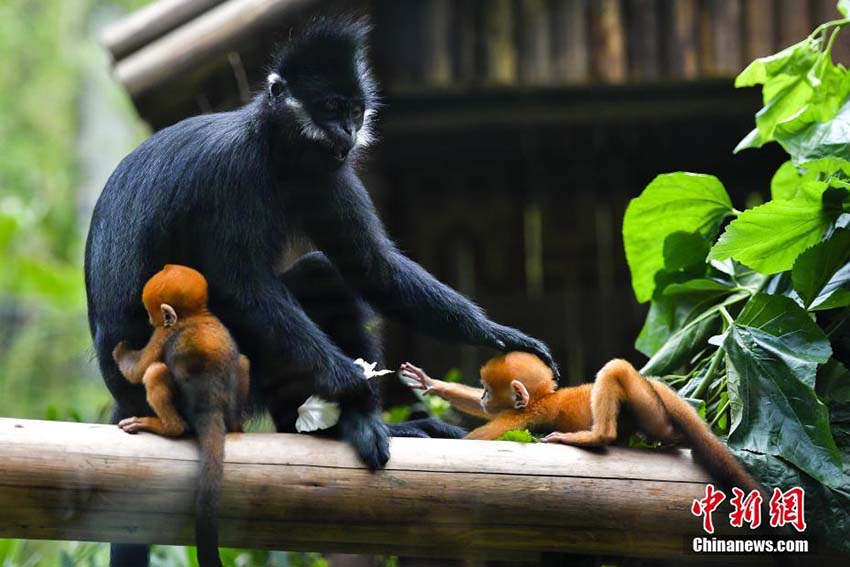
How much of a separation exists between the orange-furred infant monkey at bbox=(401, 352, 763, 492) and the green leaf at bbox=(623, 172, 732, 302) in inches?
23.2

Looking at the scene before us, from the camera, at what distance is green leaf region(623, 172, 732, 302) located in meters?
2.98

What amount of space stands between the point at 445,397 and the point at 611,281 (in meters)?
2.76

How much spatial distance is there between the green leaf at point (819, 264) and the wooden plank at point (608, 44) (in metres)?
1.75

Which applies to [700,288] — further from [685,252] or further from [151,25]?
[151,25]

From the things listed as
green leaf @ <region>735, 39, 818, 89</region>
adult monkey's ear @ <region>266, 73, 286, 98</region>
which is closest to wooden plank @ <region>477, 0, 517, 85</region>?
green leaf @ <region>735, 39, 818, 89</region>

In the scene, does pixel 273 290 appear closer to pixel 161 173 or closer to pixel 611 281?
pixel 161 173

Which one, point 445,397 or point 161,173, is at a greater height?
point 161,173

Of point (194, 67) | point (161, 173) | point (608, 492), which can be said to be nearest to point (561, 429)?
point (608, 492)

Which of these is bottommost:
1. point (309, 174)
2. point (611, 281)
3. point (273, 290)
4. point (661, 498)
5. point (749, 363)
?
point (611, 281)

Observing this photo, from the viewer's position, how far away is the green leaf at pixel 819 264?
264 centimetres

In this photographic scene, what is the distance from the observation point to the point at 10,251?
7.89 metres

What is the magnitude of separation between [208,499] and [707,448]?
3.46 feet

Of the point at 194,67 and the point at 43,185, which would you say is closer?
the point at 194,67

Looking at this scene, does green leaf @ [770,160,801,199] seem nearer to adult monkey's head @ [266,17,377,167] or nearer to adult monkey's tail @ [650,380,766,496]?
adult monkey's tail @ [650,380,766,496]
